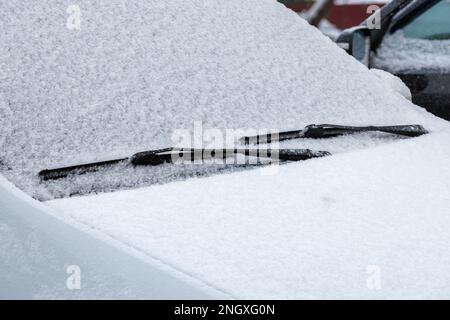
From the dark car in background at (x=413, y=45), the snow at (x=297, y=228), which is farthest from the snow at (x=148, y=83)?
the dark car in background at (x=413, y=45)

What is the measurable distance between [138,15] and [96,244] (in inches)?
37.9

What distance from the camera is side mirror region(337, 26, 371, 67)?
152 inches

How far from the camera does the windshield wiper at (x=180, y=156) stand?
1549mm

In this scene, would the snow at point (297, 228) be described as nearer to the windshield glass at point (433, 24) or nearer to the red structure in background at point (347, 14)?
the windshield glass at point (433, 24)

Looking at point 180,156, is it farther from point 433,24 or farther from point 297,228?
point 433,24

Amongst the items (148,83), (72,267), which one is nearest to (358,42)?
(148,83)

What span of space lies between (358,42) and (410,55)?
1.07 ft

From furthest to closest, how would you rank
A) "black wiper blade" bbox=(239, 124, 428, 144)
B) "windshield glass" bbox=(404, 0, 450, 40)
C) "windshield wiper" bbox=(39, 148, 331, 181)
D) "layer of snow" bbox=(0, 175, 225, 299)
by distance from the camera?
"windshield glass" bbox=(404, 0, 450, 40), "black wiper blade" bbox=(239, 124, 428, 144), "windshield wiper" bbox=(39, 148, 331, 181), "layer of snow" bbox=(0, 175, 225, 299)

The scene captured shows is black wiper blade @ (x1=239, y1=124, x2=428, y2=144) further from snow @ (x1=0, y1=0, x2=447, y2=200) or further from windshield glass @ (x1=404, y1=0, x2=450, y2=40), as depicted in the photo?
windshield glass @ (x1=404, y1=0, x2=450, y2=40)

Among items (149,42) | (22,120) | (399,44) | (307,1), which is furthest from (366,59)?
(307,1)

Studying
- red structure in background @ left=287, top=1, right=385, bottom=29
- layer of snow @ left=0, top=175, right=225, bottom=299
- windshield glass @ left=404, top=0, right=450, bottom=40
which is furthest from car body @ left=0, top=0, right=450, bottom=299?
red structure in background @ left=287, top=1, right=385, bottom=29

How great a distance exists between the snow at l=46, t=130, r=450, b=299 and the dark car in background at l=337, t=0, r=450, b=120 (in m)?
2.09

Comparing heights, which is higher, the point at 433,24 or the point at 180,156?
the point at 433,24

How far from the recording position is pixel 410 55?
393 cm
